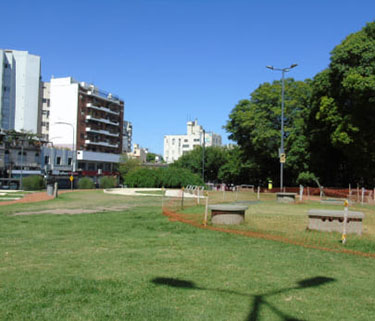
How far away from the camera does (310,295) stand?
5.48 metres

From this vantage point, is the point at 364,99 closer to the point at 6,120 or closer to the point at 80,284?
the point at 80,284

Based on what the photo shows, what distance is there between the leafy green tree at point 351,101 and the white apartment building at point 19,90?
5489cm

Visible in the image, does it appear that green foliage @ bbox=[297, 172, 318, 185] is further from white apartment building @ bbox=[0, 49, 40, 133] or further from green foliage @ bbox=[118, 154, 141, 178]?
white apartment building @ bbox=[0, 49, 40, 133]

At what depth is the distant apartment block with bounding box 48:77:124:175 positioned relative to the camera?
3194 inches

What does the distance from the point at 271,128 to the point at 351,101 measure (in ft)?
45.9

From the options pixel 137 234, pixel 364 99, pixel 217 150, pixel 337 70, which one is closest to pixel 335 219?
pixel 137 234

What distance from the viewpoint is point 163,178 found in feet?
179

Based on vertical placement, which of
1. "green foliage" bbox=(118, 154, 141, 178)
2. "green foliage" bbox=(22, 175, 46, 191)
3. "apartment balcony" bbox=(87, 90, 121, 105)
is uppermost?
"apartment balcony" bbox=(87, 90, 121, 105)

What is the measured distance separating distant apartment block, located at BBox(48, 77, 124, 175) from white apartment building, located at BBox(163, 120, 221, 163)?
6893cm

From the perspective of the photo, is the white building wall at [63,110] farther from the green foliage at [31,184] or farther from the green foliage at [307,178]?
the green foliage at [307,178]

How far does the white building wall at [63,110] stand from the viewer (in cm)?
8112

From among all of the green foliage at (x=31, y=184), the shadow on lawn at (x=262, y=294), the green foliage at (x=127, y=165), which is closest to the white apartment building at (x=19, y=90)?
the green foliage at (x=127, y=165)

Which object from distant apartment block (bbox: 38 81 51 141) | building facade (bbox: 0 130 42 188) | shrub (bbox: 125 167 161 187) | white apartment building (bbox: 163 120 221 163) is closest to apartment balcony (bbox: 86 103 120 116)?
distant apartment block (bbox: 38 81 51 141)

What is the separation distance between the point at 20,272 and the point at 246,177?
49957mm
